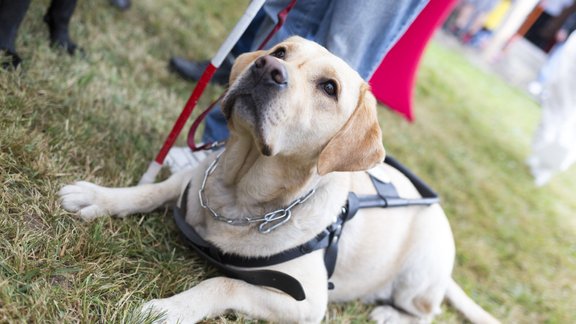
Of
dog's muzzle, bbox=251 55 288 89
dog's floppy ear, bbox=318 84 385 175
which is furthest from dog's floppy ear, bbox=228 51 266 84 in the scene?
dog's floppy ear, bbox=318 84 385 175

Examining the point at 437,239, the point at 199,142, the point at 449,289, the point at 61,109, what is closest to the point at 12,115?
the point at 61,109

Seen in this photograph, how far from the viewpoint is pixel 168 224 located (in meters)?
3.01

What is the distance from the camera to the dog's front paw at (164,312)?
7.27 ft

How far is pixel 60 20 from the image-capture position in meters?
3.91

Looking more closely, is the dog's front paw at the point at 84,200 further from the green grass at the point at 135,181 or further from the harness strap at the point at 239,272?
the harness strap at the point at 239,272

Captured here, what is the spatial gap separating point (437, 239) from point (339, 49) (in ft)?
5.20

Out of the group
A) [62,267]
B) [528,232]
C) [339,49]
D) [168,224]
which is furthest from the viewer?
[528,232]

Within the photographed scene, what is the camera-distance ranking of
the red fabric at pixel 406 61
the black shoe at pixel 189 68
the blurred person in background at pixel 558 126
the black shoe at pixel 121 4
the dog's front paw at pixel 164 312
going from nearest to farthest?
the dog's front paw at pixel 164 312 → the black shoe at pixel 189 68 → the black shoe at pixel 121 4 → the red fabric at pixel 406 61 → the blurred person in background at pixel 558 126

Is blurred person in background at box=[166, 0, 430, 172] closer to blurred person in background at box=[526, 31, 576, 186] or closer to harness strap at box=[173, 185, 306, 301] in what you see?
harness strap at box=[173, 185, 306, 301]

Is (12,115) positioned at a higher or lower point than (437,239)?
lower

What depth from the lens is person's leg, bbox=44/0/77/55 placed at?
3.83 meters

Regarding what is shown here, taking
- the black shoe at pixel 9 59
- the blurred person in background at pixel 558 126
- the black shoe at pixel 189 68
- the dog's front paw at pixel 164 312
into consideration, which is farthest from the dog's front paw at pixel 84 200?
the blurred person in background at pixel 558 126

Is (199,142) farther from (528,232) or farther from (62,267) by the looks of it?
(528,232)

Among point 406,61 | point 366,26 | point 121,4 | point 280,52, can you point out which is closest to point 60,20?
point 121,4
